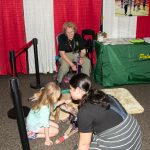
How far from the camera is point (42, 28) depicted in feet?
14.5

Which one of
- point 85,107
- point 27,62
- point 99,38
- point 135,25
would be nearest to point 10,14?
point 27,62

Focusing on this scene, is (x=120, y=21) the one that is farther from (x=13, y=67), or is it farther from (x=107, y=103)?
(x=107, y=103)

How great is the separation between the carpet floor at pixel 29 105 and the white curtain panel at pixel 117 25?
1.11m

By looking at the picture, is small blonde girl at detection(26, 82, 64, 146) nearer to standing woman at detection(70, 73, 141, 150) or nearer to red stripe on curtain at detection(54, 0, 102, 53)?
standing woman at detection(70, 73, 141, 150)

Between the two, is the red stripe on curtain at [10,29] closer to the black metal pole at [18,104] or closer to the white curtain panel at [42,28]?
the white curtain panel at [42,28]

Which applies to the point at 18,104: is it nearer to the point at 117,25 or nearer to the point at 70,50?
the point at 70,50

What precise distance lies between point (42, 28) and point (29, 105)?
1.58 meters

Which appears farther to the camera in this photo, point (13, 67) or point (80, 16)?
point (80, 16)

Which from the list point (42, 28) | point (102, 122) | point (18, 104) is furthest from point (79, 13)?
point (102, 122)

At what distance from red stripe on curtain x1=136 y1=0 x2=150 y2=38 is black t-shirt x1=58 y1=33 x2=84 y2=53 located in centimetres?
137

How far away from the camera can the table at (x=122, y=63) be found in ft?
12.7

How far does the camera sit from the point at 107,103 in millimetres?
1679

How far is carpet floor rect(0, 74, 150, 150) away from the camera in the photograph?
2.56 meters

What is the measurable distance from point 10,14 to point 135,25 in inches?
89.8
